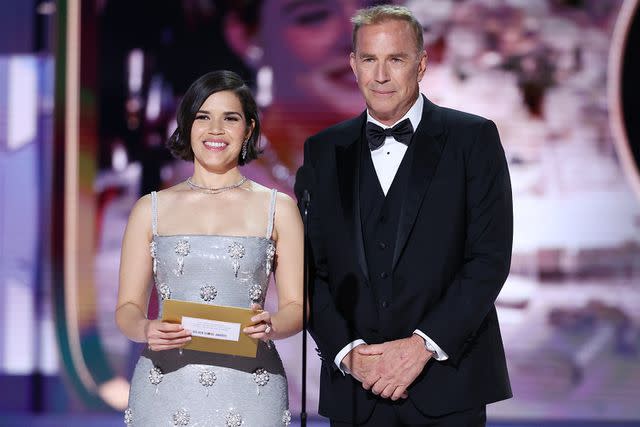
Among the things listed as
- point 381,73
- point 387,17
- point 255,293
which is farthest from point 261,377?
point 387,17

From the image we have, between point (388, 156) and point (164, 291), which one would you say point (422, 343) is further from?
point (164, 291)

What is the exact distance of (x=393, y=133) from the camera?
265 cm

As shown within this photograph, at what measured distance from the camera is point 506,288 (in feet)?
17.6

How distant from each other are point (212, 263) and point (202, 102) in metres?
0.48

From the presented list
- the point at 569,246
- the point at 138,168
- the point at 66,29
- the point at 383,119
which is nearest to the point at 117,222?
the point at 138,168

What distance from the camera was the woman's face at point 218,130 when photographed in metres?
2.76

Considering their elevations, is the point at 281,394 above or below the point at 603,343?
above

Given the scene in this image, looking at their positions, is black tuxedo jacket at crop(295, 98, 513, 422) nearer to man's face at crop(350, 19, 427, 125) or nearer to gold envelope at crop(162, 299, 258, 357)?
man's face at crop(350, 19, 427, 125)

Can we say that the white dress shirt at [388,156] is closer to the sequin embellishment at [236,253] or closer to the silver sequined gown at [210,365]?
the silver sequined gown at [210,365]

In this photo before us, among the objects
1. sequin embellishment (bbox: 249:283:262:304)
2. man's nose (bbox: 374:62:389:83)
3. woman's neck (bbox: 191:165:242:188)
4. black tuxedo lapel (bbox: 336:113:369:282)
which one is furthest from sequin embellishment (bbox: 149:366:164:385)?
man's nose (bbox: 374:62:389:83)

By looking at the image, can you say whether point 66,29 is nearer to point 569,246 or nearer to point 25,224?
point 25,224

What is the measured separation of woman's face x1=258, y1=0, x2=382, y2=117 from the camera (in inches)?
212

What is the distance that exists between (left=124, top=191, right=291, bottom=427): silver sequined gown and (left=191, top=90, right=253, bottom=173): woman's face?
0.68 feet

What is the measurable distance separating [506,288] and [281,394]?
9.33ft
